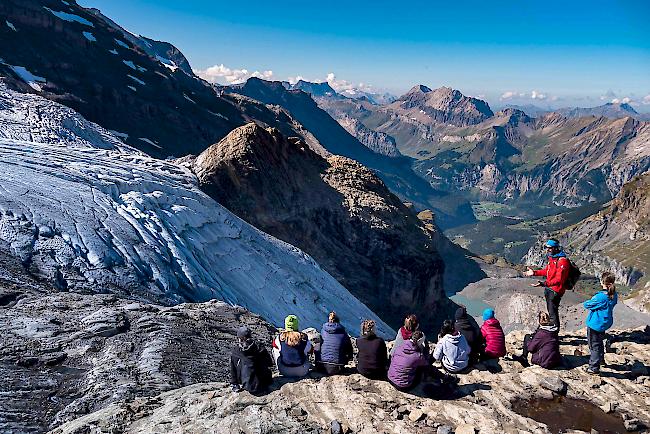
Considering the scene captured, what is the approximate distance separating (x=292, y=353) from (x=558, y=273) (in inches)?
383

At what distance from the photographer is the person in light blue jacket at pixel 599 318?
561 inches

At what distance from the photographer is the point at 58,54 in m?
141

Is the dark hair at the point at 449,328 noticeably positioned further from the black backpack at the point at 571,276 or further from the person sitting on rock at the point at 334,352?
the black backpack at the point at 571,276

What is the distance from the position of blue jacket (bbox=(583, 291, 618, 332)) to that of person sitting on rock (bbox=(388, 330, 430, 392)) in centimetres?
578

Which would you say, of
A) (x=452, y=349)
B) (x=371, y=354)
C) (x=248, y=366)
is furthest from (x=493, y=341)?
(x=248, y=366)

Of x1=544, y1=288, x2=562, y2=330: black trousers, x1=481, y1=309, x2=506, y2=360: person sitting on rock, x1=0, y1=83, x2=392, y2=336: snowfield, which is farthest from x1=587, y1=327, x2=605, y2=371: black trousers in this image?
x1=0, y1=83, x2=392, y2=336: snowfield

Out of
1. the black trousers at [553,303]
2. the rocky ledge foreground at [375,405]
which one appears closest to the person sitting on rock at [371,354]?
the rocky ledge foreground at [375,405]

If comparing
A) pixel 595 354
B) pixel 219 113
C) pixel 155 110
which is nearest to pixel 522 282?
pixel 219 113

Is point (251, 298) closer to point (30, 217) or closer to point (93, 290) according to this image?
point (93, 290)

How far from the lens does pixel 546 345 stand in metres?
14.7

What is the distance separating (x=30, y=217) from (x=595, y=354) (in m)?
23.7

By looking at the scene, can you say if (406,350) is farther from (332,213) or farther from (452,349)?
(332,213)

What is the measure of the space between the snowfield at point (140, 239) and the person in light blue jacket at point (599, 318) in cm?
1787

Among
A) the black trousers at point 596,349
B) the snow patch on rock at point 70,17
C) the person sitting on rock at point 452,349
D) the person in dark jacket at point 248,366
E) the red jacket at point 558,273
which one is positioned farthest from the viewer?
the snow patch on rock at point 70,17
